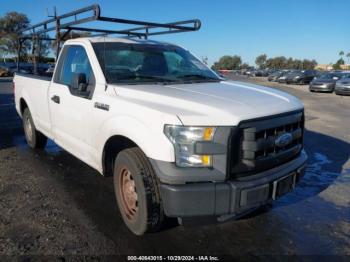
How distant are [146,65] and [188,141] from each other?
1.80 m

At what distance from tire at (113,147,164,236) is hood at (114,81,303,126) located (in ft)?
1.75

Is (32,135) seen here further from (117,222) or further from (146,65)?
(117,222)

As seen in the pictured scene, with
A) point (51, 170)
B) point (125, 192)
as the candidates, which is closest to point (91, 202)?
point (125, 192)

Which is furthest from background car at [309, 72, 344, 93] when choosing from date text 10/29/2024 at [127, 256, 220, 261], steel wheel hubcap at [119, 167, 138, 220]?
date text 10/29/2024 at [127, 256, 220, 261]

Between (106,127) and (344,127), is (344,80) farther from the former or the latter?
(106,127)

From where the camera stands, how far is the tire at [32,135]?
6.45 meters

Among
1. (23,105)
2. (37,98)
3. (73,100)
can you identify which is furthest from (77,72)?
(23,105)

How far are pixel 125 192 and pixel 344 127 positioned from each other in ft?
26.7

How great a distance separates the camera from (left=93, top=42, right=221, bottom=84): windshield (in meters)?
4.19

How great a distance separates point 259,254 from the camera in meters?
3.31

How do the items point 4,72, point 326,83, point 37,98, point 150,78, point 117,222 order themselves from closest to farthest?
point 117,222
point 150,78
point 37,98
point 326,83
point 4,72

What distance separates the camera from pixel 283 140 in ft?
11.2

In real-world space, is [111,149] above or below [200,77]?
below

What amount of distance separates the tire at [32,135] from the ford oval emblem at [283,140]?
451 centimetres
